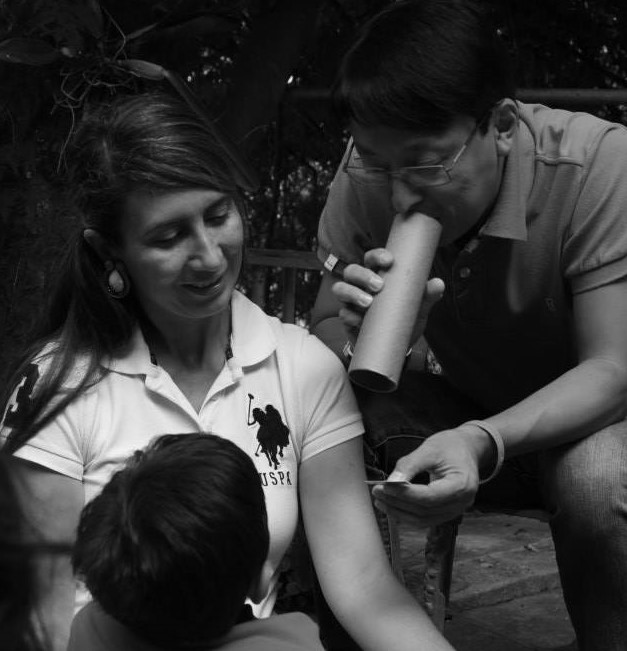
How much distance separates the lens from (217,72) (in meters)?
3.80

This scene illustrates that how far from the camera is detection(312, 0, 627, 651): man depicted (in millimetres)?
2257

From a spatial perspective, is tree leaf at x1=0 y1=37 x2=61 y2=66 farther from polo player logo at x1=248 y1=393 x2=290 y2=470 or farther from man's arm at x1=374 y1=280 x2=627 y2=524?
man's arm at x1=374 y1=280 x2=627 y2=524

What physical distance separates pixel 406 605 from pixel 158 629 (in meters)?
0.67

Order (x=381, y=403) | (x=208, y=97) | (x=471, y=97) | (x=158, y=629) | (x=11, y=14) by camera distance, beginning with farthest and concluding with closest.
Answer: (x=208, y=97) → (x=11, y=14) → (x=381, y=403) → (x=471, y=97) → (x=158, y=629)

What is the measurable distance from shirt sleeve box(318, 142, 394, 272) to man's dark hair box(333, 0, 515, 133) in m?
0.23

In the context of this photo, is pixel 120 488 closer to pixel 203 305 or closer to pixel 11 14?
pixel 203 305

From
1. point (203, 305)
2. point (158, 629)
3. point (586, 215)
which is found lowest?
point (158, 629)

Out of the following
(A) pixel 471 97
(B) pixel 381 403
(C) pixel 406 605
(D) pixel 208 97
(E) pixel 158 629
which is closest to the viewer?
(E) pixel 158 629

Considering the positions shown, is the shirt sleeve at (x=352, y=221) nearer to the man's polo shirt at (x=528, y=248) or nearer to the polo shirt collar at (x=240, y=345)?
the man's polo shirt at (x=528, y=248)

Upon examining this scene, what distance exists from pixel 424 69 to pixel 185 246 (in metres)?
0.60

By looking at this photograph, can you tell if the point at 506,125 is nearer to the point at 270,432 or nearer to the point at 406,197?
the point at 406,197

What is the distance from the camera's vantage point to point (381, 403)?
257 centimetres

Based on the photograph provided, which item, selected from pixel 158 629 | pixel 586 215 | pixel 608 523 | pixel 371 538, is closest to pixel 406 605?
pixel 371 538

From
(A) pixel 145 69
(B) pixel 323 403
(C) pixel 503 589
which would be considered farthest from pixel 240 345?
(C) pixel 503 589
